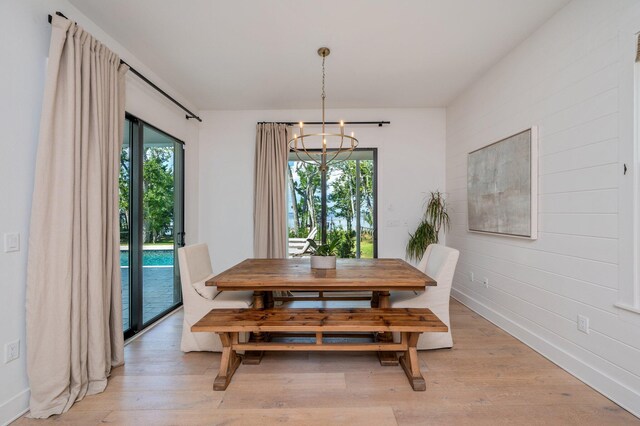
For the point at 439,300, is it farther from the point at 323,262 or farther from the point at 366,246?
the point at 366,246

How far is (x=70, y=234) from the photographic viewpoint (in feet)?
5.97

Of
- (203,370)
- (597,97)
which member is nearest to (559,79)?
(597,97)

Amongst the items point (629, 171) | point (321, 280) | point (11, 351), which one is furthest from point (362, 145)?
point (11, 351)

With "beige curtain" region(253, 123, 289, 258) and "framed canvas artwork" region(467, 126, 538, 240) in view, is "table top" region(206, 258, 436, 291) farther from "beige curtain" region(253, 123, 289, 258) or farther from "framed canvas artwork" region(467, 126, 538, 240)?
"beige curtain" region(253, 123, 289, 258)

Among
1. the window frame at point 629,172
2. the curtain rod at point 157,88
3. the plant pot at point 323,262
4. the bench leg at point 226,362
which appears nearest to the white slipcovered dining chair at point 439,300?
the plant pot at point 323,262

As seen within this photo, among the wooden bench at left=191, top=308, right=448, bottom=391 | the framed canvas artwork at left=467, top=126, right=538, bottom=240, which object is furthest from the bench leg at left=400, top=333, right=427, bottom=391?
the framed canvas artwork at left=467, top=126, right=538, bottom=240

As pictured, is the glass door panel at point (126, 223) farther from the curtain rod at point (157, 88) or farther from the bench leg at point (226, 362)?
Result: the bench leg at point (226, 362)

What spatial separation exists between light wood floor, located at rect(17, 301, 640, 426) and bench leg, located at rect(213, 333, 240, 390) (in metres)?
0.05

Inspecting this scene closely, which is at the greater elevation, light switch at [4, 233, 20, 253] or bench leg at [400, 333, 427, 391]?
light switch at [4, 233, 20, 253]

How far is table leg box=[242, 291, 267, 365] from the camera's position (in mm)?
2264

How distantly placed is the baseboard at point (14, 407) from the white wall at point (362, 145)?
101 inches

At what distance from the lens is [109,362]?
2107 mm

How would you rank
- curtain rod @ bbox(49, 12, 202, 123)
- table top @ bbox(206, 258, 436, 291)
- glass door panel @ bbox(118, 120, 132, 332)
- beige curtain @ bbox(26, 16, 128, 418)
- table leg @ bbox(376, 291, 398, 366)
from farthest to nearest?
1. glass door panel @ bbox(118, 120, 132, 332)
2. curtain rod @ bbox(49, 12, 202, 123)
3. table leg @ bbox(376, 291, 398, 366)
4. table top @ bbox(206, 258, 436, 291)
5. beige curtain @ bbox(26, 16, 128, 418)

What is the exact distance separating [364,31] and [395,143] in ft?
6.68
